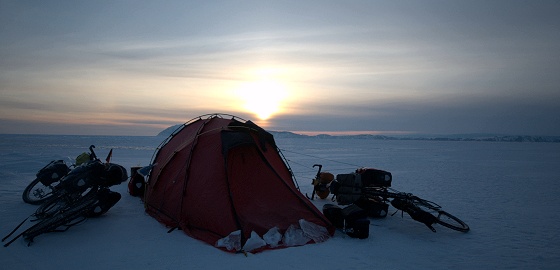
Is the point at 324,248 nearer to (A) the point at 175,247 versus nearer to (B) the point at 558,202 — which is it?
(A) the point at 175,247

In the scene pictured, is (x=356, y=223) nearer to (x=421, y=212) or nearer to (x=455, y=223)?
(x=421, y=212)

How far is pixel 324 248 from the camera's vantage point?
268 inches

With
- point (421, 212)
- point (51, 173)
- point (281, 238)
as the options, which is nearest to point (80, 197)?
point (51, 173)

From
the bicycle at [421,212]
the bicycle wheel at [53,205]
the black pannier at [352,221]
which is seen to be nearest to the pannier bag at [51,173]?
the bicycle wheel at [53,205]

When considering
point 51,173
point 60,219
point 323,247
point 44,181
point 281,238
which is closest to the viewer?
point 323,247

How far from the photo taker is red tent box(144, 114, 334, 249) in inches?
283

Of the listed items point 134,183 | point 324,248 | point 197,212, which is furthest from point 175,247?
point 134,183

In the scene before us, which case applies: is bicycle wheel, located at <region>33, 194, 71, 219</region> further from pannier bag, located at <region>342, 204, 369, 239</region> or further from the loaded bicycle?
pannier bag, located at <region>342, 204, 369, 239</region>

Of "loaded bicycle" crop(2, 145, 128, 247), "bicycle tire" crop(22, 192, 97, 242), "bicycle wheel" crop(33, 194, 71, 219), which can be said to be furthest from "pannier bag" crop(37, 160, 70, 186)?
"bicycle tire" crop(22, 192, 97, 242)

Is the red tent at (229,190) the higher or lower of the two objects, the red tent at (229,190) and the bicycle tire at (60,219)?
the higher

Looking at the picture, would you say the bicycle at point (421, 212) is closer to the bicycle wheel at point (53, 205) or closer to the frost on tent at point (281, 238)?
the frost on tent at point (281, 238)

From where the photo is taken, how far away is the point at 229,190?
738 centimetres

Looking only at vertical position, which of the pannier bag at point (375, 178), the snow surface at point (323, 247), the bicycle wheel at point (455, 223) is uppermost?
the pannier bag at point (375, 178)

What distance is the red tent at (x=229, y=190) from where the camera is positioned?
7184 mm
